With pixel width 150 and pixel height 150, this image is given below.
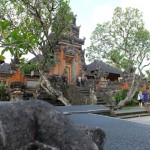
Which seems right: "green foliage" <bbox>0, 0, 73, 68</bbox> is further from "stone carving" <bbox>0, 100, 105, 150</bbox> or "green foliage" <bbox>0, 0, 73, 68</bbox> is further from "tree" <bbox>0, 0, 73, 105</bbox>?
"stone carving" <bbox>0, 100, 105, 150</bbox>

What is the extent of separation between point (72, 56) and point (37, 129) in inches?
906

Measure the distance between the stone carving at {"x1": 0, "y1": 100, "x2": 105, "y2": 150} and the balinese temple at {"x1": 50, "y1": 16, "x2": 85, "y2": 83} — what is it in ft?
70.8

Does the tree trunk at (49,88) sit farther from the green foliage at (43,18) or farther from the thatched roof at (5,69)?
the thatched roof at (5,69)

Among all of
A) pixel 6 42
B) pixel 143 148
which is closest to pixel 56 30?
pixel 143 148

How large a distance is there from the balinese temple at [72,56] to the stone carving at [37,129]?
21.6 meters

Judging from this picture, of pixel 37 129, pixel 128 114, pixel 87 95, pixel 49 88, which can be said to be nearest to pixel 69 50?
pixel 87 95

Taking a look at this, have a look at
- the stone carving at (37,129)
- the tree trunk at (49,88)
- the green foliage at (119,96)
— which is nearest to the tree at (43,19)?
the tree trunk at (49,88)

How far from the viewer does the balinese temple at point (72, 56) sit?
947 inches

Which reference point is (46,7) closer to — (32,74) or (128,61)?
(32,74)

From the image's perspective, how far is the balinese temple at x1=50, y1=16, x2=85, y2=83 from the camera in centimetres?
2404

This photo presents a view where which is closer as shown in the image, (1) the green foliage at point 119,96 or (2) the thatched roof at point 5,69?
(2) the thatched roof at point 5,69

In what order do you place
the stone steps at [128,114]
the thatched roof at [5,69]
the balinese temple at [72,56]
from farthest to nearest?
the balinese temple at [72,56] < the thatched roof at [5,69] < the stone steps at [128,114]

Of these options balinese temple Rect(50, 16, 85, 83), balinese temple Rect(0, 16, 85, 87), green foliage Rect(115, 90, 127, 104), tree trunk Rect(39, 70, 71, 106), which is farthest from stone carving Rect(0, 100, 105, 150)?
balinese temple Rect(50, 16, 85, 83)

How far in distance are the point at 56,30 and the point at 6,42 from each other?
46.2ft
